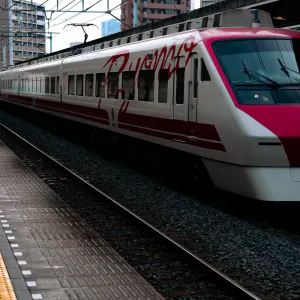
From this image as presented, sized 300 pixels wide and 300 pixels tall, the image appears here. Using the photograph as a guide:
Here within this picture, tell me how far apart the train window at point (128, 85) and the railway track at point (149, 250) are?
241 centimetres

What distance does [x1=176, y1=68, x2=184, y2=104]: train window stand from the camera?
11.5 m

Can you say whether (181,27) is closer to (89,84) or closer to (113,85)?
(113,85)

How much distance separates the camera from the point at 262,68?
32.8 ft

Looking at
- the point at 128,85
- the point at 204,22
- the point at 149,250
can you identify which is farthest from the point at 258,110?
the point at 128,85

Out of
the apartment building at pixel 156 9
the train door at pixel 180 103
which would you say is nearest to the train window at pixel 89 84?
the train door at pixel 180 103

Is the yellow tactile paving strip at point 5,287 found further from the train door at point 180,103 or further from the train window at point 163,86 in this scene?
the train window at point 163,86

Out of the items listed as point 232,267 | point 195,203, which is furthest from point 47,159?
point 232,267

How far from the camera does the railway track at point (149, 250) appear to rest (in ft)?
20.7

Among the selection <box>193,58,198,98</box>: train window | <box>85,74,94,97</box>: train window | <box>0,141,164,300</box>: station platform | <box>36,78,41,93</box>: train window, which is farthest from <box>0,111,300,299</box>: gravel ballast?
<box>36,78,41,93</box>: train window

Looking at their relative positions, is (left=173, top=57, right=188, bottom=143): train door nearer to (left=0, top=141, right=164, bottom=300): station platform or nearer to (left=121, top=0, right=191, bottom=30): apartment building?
(left=0, top=141, right=164, bottom=300): station platform

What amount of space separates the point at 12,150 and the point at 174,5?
119 metres

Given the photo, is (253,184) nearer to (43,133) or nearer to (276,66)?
(276,66)

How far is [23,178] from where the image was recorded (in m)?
13.9

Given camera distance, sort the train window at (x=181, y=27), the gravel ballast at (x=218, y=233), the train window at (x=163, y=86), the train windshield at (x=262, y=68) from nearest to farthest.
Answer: the gravel ballast at (x=218, y=233) < the train windshield at (x=262, y=68) < the train window at (x=163, y=86) < the train window at (x=181, y=27)
